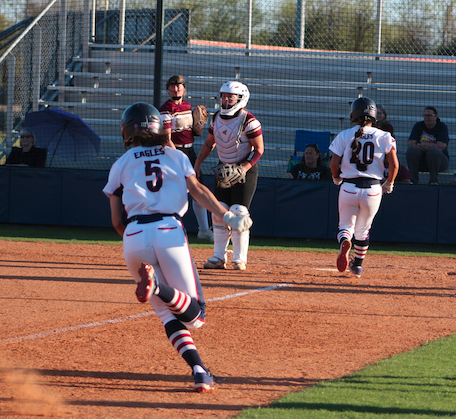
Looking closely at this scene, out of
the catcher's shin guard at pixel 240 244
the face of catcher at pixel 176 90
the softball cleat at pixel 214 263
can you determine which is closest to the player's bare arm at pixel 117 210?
the catcher's shin guard at pixel 240 244

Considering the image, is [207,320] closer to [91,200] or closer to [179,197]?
[179,197]

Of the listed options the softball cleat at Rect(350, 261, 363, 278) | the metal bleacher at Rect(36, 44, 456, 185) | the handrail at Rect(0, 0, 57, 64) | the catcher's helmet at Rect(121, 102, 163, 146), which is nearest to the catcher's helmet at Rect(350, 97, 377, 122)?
the softball cleat at Rect(350, 261, 363, 278)

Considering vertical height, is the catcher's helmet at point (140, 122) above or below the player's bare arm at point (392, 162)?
above

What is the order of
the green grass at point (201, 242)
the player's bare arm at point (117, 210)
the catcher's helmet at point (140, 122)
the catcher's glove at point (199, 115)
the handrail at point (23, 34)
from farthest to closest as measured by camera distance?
1. the handrail at point (23, 34)
2. the green grass at point (201, 242)
3. the catcher's glove at point (199, 115)
4. the player's bare arm at point (117, 210)
5. the catcher's helmet at point (140, 122)

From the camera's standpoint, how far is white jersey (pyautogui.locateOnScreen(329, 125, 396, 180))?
724 cm

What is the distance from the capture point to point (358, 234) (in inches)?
301

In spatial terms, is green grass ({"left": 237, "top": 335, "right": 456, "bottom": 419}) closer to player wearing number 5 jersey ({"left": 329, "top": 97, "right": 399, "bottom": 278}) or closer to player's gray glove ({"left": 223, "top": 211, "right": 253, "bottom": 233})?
player's gray glove ({"left": 223, "top": 211, "right": 253, "bottom": 233})

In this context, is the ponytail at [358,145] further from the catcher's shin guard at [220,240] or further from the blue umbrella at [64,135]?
the blue umbrella at [64,135]

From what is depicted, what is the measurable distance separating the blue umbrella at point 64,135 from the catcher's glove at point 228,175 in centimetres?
564

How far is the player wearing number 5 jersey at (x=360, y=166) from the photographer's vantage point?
7.23 metres

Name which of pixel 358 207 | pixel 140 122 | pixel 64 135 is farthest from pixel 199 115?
pixel 140 122

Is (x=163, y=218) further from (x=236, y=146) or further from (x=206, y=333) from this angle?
(x=236, y=146)

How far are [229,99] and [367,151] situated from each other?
172 centimetres

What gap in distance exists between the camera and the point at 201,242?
10.8m
